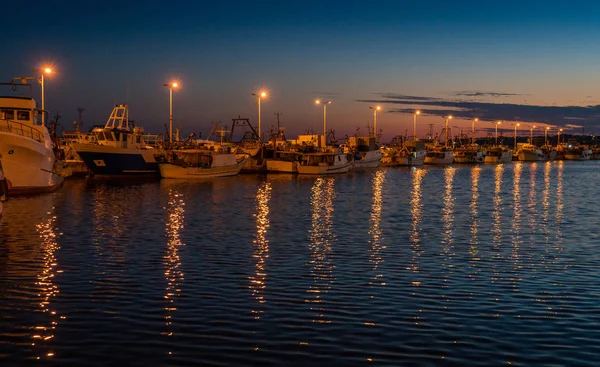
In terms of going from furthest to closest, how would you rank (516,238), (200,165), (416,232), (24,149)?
1. (200,165)
2. (24,149)
3. (416,232)
4. (516,238)

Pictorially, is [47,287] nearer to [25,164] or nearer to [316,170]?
[25,164]

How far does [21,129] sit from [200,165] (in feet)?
146

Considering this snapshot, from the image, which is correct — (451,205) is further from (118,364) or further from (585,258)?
(118,364)

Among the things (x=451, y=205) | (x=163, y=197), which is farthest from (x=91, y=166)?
(x=451, y=205)

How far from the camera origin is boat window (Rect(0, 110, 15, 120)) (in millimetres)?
57719

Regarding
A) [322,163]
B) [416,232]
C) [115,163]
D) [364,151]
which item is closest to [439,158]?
[364,151]

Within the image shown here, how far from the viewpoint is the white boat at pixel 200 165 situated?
91.6 metres

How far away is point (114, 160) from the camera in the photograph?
3526 inches

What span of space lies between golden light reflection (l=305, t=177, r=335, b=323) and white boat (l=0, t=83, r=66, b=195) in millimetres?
22443

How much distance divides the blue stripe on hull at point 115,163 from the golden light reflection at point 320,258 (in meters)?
47.1

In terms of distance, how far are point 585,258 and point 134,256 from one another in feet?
54.4

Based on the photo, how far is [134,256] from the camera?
25609 millimetres

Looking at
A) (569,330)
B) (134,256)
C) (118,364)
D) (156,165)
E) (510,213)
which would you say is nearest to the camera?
(118,364)

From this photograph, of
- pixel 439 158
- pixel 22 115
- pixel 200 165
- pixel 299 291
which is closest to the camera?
pixel 299 291
